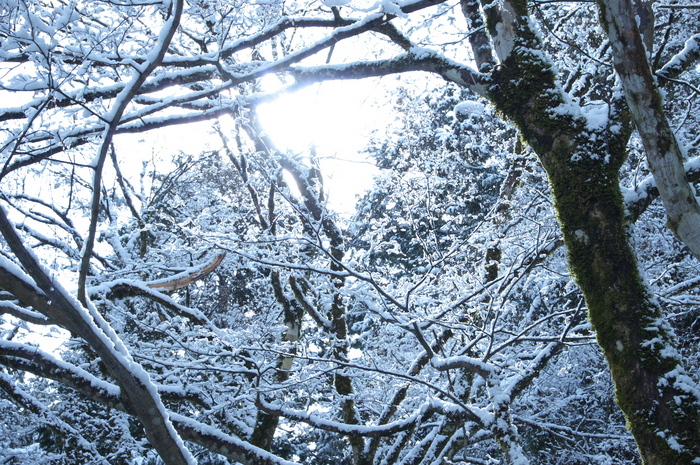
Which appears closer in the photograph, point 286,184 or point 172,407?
point 286,184

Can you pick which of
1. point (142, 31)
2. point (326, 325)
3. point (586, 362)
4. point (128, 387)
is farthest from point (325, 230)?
point (586, 362)

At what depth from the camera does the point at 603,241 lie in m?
2.29

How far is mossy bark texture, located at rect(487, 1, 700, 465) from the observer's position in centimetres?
193

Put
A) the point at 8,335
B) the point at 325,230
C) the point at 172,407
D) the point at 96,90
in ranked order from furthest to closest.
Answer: the point at 172,407
the point at 8,335
the point at 325,230
the point at 96,90

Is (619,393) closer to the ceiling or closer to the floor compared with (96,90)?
closer to the floor

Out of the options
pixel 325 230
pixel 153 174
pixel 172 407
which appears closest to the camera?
pixel 325 230

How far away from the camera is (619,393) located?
2094 millimetres

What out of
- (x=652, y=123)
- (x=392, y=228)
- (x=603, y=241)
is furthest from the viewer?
(x=392, y=228)

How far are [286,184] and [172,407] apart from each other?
495cm

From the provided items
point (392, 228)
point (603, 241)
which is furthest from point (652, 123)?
point (392, 228)

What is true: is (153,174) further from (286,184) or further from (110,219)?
(286,184)

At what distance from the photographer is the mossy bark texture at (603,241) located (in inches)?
76.0

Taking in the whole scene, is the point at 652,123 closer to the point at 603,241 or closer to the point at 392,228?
the point at 603,241

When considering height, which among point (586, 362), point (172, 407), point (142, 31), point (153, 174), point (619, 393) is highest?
point (153, 174)
